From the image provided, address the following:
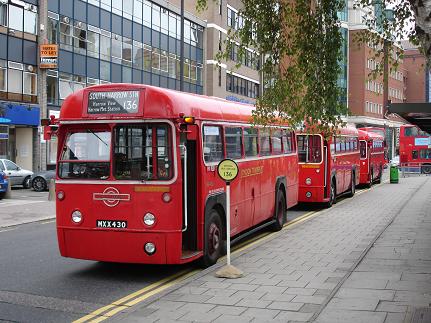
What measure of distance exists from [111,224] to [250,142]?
408 cm

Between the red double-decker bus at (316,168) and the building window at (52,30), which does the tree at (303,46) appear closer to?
the red double-decker bus at (316,168)

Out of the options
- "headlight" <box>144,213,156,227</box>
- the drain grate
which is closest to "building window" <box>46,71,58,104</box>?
"headlight" <box>144,213,156,227</box>

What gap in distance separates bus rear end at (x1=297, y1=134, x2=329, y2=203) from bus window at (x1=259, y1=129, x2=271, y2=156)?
17.2 ft

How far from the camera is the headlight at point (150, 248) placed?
7781 millimetres

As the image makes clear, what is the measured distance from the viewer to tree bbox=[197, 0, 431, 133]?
23.6ft

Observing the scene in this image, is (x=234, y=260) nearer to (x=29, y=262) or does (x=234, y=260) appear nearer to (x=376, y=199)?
(x=29, y=262)

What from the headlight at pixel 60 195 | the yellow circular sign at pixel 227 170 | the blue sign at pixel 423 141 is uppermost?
the blue sign at pixel 423 141

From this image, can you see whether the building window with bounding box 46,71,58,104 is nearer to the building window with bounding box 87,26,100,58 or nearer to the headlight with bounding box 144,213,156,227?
the building window with bounding box 87,26,100,58

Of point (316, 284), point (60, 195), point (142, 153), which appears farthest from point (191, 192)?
point (316, 284)

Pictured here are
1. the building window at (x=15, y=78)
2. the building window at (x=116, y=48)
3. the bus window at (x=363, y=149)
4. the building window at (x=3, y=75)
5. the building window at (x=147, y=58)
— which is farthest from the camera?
the building window at (x=147, y=58)

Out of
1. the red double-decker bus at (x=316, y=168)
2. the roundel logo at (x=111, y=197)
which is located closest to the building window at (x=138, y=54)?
the red double-decker bus at (x=316, y=168)

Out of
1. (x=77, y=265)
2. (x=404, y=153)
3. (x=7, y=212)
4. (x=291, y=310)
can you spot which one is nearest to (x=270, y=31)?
(x=291, y=310)

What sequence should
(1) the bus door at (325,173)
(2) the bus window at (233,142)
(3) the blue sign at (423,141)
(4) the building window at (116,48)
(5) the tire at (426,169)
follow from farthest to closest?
(3) the blue sign at (423,141), (5) the tire at (426,169), (4) the building window at (116,48), (1) the bus door at (325,173), (2) the bus window at (233,142)

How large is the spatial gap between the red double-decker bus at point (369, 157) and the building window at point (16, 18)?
20.5 metres
